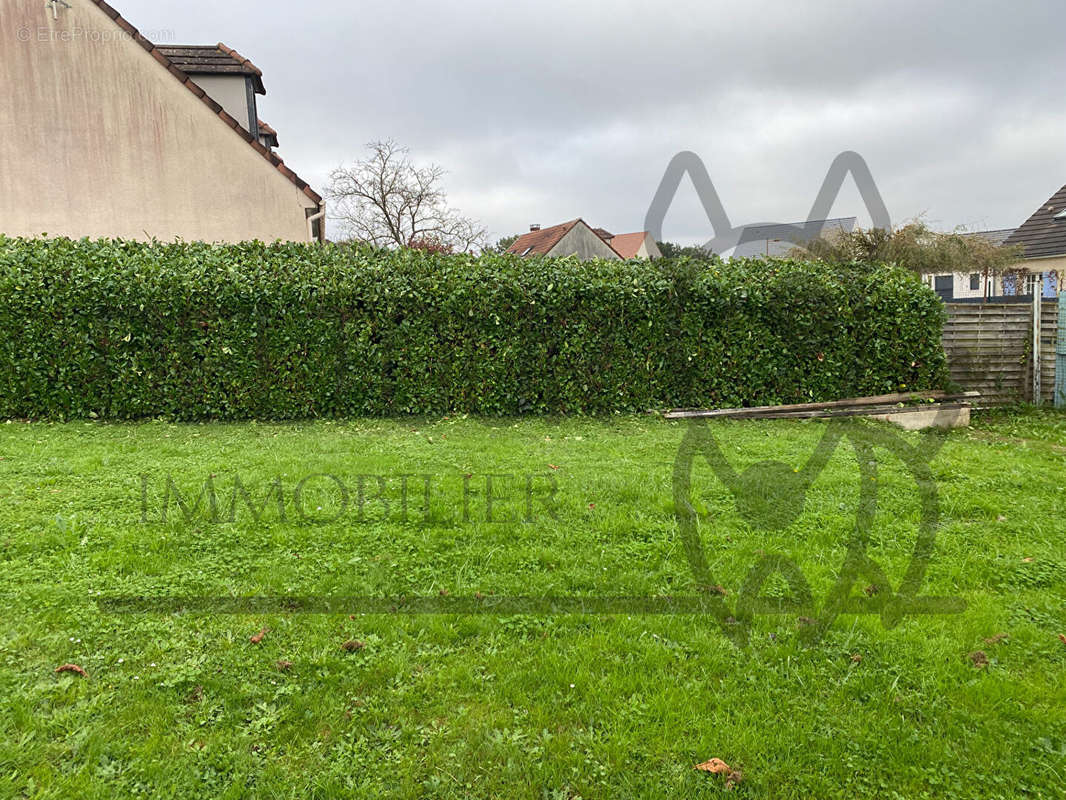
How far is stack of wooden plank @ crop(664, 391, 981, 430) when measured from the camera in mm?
8484

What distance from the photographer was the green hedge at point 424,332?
26.3 ft

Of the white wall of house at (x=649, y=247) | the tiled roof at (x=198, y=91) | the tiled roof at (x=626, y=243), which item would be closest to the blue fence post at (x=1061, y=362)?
the white wall of house at (x=649, y=247)

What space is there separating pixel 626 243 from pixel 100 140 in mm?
31061

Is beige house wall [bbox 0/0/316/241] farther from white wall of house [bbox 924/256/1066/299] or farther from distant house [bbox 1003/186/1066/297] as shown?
distant house [bbox 1003/186/1066/297]

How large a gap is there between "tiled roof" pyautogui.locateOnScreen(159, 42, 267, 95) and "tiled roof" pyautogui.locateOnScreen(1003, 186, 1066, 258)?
27967mm

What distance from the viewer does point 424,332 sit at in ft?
27.5

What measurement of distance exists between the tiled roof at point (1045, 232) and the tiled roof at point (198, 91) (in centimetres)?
2708

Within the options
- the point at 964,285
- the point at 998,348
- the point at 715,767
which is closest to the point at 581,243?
the point at 964,285

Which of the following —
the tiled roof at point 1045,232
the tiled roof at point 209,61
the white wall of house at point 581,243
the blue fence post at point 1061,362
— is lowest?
the blue fence post at point 1061,362

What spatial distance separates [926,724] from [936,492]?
3333 mm

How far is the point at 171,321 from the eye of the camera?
26.4 feet

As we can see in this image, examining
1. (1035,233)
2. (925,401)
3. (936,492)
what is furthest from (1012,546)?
(1035,233)

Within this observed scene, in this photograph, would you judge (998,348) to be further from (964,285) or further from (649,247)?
(964,285)

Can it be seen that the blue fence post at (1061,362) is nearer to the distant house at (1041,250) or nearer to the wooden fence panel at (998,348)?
the wooden fence panel at (998,348)
